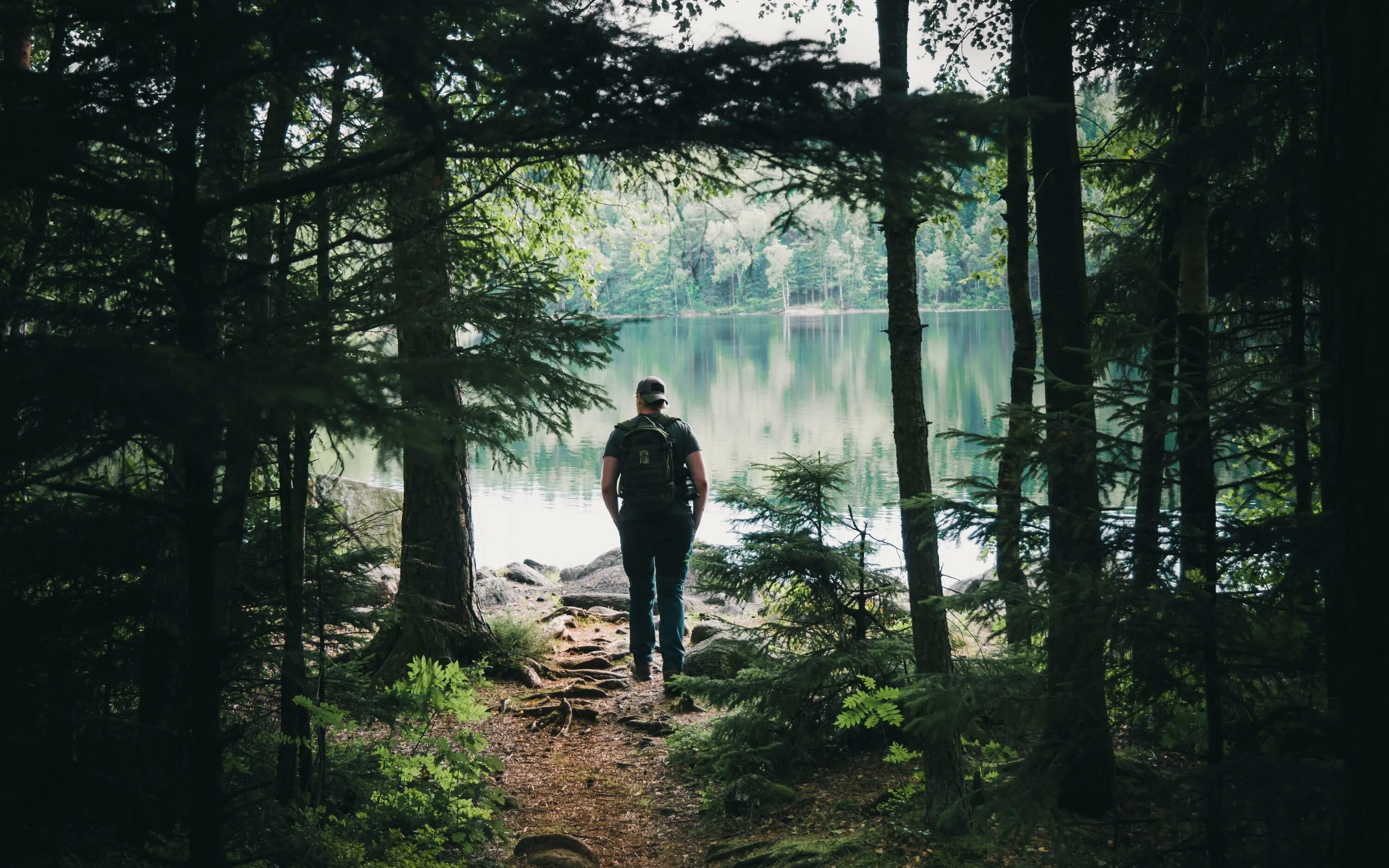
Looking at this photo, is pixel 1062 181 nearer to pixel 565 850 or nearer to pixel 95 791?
pixel 565 850

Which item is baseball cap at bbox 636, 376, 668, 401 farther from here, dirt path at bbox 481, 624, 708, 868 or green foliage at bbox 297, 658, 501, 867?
green foliage at bbox 297, 658, 501, 867

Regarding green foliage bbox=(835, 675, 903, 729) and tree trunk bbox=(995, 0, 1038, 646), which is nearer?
tree trunk bbox=(995, 0, 1038, 646)

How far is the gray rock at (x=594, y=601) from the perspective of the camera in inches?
389

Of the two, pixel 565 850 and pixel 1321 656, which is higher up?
pixel 1321 656

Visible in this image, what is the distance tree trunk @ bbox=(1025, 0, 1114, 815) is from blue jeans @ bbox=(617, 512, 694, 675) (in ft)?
9.81

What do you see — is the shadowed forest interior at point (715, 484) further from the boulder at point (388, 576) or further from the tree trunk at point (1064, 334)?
the boulder at point (388, 576)

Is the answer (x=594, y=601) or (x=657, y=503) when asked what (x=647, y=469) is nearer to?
(x=657, y=503)

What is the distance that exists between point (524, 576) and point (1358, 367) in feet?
35.3

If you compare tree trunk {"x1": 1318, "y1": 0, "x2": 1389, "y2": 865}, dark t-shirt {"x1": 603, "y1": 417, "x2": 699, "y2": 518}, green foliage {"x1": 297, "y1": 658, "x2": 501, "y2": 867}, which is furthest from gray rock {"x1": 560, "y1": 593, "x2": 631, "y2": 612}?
tree trunk {"x1": 1318, "y1": 0, "x2": 1389, "y2": 865}

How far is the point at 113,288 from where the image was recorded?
110 inches

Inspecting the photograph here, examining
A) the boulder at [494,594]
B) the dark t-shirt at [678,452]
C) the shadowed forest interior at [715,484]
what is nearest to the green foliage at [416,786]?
the shadowed forest interior at [715,484]

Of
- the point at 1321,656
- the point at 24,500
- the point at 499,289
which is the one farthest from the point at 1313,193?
the point at 24,500

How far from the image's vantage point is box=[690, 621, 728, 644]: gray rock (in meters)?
8.00

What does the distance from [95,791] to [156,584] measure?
30.3 inches
